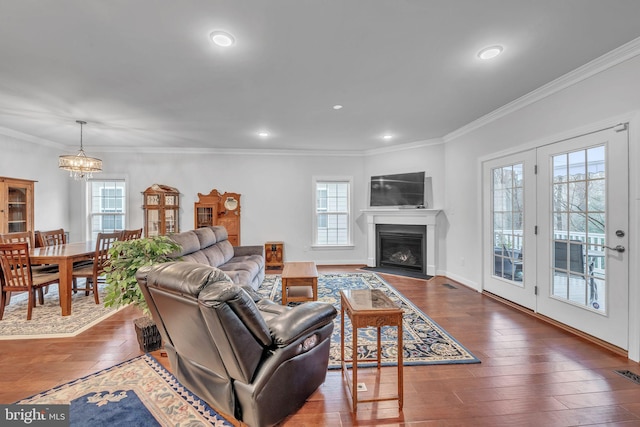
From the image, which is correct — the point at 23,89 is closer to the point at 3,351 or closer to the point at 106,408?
the point at 3,351

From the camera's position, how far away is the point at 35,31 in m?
2.02

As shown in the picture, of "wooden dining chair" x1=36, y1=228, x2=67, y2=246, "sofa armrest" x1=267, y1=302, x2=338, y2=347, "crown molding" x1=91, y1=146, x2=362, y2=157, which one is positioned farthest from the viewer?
"crown molding" x1=91, y1=146, x2=362, y2=157

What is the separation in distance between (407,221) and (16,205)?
7056mm

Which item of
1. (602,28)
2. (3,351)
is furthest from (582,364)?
(3,351)

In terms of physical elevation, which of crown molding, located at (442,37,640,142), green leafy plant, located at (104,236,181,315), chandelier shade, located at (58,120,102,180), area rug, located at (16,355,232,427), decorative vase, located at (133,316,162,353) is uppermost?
crown molding, located at (442,37,640,142)

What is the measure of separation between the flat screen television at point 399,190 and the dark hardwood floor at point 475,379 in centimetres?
275

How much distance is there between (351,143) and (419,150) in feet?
4.56

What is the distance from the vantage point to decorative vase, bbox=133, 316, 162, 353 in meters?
2.37

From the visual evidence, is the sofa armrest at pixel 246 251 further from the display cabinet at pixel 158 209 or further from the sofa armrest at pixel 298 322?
the sofa armrest at pixel 298 322

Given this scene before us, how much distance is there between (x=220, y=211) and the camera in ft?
19.1

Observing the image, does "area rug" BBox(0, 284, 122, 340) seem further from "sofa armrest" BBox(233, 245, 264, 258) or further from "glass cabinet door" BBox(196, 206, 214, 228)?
"glass cabinet door" BBox(196, 206, 214, 228)

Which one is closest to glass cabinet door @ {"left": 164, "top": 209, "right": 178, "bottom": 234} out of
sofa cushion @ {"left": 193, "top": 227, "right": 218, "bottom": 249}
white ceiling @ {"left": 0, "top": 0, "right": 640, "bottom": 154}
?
sofa cushion @ {"left": 193, "top": 227, "right": 218, "bottom": 249}

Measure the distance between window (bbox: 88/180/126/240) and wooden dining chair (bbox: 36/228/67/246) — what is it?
1.24 meters

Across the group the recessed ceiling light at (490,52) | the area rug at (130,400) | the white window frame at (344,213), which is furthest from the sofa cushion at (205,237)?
the recessed ceiling light at (490,52)
